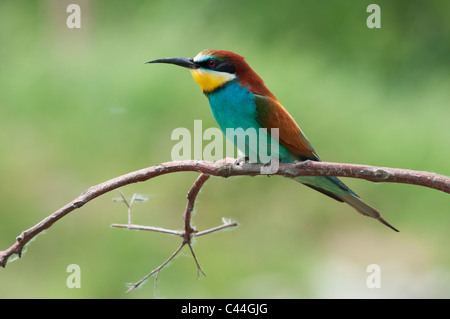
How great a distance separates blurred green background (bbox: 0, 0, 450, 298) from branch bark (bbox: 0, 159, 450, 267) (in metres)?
0.69

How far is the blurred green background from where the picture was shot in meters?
1.82

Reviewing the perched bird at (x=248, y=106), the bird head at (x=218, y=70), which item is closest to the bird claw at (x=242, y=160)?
the perched bird at (x=248, y=106)

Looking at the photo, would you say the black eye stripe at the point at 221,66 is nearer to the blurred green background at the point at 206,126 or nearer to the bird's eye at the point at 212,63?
the bird's eye at the point at 212,63

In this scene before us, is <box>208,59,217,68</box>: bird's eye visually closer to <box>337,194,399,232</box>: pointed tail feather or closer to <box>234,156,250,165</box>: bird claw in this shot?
<box>234,156,250,165</box>: bird claw

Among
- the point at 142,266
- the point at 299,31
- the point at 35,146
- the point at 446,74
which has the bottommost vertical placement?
the point at 142,266

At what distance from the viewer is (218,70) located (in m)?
1.02

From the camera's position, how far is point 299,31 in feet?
8.41

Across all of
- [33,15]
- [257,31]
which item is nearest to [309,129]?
[257,31]

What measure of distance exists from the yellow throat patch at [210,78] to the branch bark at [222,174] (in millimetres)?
194

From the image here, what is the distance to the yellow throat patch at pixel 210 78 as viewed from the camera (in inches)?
39.6

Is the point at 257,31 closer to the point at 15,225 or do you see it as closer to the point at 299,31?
the point at 299,31

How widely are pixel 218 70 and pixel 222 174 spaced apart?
25 centimetres

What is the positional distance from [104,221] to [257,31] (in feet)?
3.71

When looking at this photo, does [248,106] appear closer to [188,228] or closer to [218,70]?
[218,70]
